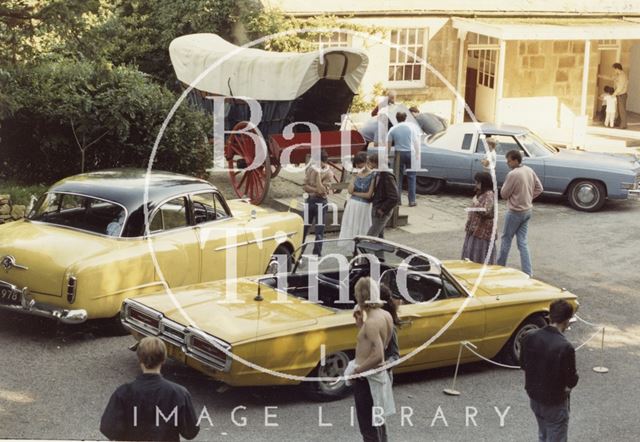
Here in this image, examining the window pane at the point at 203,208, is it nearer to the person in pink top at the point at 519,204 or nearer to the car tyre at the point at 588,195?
the person in pink top at the point at 519,204

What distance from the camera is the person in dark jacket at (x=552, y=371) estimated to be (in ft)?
25.4

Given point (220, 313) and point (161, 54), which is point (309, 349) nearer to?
point (220, 313)

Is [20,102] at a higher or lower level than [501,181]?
higher

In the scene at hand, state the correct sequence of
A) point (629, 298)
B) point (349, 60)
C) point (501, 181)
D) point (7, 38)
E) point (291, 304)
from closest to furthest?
1. point (291, 304)
2. point (629, 298)
3. point (7, 38)
4. point (349, 60)
5. point (501, 181)

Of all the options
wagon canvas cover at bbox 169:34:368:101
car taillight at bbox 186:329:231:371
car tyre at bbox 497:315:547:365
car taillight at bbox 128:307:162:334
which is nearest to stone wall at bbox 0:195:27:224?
wagon canvas cover at bbox 169:34:368:101

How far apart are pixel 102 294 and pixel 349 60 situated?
745 centimetres

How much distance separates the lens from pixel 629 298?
511 inches

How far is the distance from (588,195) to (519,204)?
473 cm

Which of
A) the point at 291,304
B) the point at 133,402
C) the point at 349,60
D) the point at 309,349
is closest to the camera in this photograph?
the point at 133,402

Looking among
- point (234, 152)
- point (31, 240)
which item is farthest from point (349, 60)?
point (31, 240)

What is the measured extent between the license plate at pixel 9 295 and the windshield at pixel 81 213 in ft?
3.15

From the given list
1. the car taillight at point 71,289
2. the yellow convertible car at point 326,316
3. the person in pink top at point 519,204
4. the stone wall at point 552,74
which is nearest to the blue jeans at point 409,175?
the person in pink top at point 519,204

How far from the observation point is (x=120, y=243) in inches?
423

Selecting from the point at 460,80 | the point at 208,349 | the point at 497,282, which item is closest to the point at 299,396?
the point at 208,349
